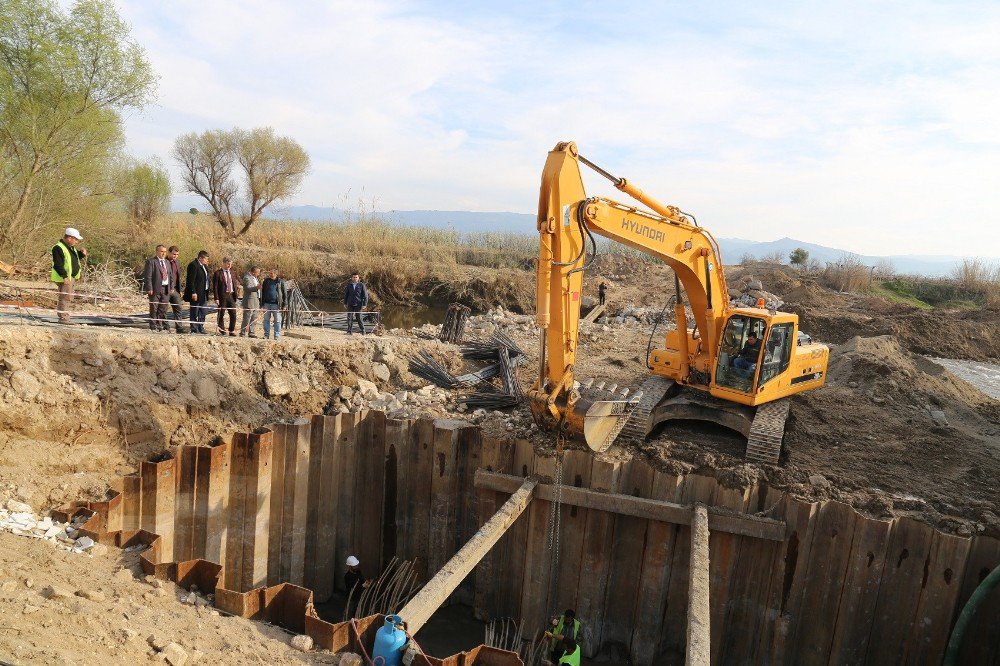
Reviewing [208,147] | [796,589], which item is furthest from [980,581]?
[208,147]

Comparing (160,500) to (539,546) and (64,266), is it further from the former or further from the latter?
(539,546)

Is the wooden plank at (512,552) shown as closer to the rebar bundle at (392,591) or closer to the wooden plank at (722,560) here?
the rebar bundle at (392,591)

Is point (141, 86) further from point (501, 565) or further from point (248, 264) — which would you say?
point (501, 565)

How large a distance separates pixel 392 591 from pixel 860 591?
5269mm

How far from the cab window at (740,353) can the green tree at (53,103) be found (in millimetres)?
14323

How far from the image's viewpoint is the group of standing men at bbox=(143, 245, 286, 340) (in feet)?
30.5

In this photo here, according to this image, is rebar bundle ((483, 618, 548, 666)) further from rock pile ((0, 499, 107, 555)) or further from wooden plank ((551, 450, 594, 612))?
rock pile ((0, 499, 107, 555))

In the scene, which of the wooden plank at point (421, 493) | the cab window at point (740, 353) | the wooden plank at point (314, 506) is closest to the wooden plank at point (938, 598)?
the cab window at point (740, 353)

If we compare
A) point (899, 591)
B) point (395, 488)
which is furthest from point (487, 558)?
point (899, 591)

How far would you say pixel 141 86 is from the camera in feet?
46.6

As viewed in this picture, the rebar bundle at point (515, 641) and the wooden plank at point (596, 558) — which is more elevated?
the wooden plank at point (596, 558)

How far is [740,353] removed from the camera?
8.40 metres

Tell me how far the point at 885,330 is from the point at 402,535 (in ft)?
49.4

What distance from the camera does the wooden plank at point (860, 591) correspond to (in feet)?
19.5
